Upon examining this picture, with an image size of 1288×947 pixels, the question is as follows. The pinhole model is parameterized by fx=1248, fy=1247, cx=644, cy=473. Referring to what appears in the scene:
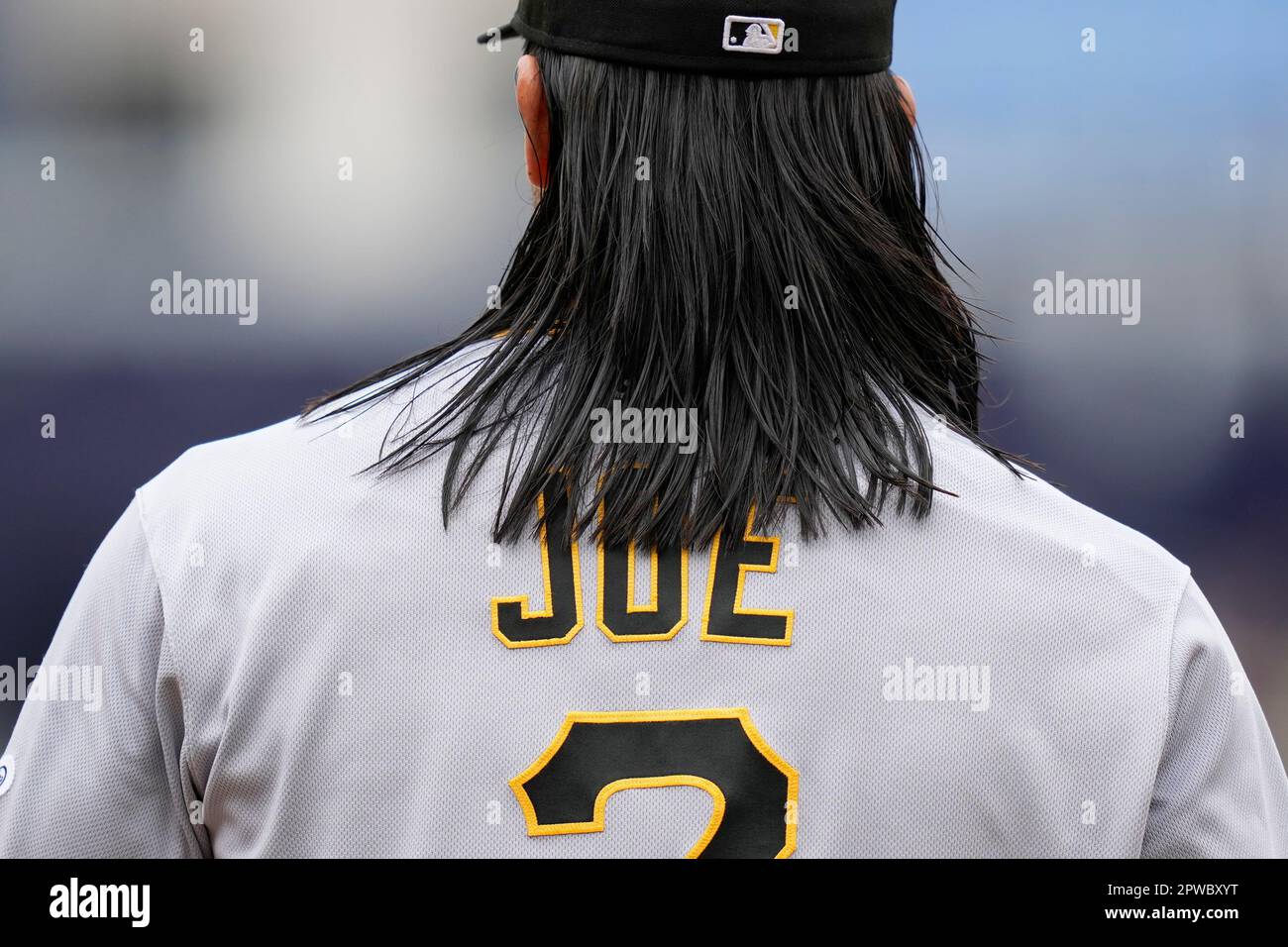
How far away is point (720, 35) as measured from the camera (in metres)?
0.87

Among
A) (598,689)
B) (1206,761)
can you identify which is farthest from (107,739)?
(1206,761)

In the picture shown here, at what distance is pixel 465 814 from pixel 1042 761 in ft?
1.24

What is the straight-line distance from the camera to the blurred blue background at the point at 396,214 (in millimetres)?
2590

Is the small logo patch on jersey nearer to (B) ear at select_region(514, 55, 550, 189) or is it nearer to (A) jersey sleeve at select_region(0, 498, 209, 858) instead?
(B) ear at select_region(514, 55, 550, 189)

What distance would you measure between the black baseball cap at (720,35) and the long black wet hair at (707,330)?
0.01 meters

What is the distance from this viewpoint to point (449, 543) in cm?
82

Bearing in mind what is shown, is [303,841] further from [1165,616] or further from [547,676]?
[1165,616]

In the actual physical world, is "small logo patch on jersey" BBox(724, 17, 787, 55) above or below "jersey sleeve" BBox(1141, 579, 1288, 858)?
above

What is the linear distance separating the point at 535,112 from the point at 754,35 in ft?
0.56

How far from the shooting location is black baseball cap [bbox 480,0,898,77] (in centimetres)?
87

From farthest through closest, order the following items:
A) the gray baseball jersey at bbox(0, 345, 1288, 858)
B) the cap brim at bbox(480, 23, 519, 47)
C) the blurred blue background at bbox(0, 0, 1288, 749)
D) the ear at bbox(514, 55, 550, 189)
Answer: the blurred blue background at bbox(0, 0, 1288, 749) < the cap brim at bbox(480, 23, 519, 47) < the ear at bbox(514, 55, 550, 189) < the gray baseball jersey at bbox(0, 345, 1288, 858)

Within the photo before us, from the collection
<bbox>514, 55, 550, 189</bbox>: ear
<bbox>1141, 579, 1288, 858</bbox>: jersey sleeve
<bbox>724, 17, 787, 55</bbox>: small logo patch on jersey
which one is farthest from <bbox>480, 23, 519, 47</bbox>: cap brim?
<bbox>1141, 579, 1288, 858</bbox>: jersey sleeve

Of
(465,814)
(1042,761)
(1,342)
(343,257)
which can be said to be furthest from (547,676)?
A: (1,342)

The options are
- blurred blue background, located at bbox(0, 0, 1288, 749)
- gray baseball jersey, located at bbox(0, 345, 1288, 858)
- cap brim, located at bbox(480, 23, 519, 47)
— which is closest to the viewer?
gray baseball jersey, located at bbox(0, 345, 1288, 858)
